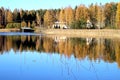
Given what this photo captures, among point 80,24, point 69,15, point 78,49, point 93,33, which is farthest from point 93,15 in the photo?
point 78,49

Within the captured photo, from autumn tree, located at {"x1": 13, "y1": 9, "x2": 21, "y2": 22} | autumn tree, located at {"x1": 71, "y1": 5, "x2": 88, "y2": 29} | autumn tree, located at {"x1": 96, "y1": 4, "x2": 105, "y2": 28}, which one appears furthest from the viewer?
autumn tree, located at {"x1": 13, "y1": 9, "x2": 21, "y2": 22}

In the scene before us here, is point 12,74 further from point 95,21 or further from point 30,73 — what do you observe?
point 95,21

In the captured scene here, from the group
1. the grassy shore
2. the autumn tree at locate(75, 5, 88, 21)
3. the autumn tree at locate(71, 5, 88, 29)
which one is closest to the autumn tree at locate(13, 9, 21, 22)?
the autumn tree at locate(71, 5, 88, 29)

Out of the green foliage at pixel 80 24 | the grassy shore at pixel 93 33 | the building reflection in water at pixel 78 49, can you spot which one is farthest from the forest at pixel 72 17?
the building reflection in water at pixel 78 49

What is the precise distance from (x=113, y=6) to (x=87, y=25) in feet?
61.2

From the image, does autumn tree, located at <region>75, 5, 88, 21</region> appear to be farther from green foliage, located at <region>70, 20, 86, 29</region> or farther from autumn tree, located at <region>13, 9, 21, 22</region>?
autumn tree, located at <region>13, 9, 21, 22</region>

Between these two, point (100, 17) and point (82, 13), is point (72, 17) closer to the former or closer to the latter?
point (82, 13)

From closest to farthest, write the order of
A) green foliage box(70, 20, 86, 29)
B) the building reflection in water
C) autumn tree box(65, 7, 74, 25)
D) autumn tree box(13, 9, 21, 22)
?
the building reflection in water
green foliage box(70, 20, 86, 29)
autumn tree box(65, 7, 74, 25)
autumn tree box(13, 9, 21, 22)

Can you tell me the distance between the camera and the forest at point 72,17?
82.2 meters

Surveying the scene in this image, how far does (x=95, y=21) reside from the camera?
300 ft

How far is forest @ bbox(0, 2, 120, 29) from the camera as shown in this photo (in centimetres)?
8224

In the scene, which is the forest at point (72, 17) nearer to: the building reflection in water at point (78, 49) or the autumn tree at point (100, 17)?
the autumn tree at point (100, 17)

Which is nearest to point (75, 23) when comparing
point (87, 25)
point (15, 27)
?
point (87, 25)

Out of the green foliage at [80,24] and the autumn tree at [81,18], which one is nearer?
the green foliage at [80,24]
